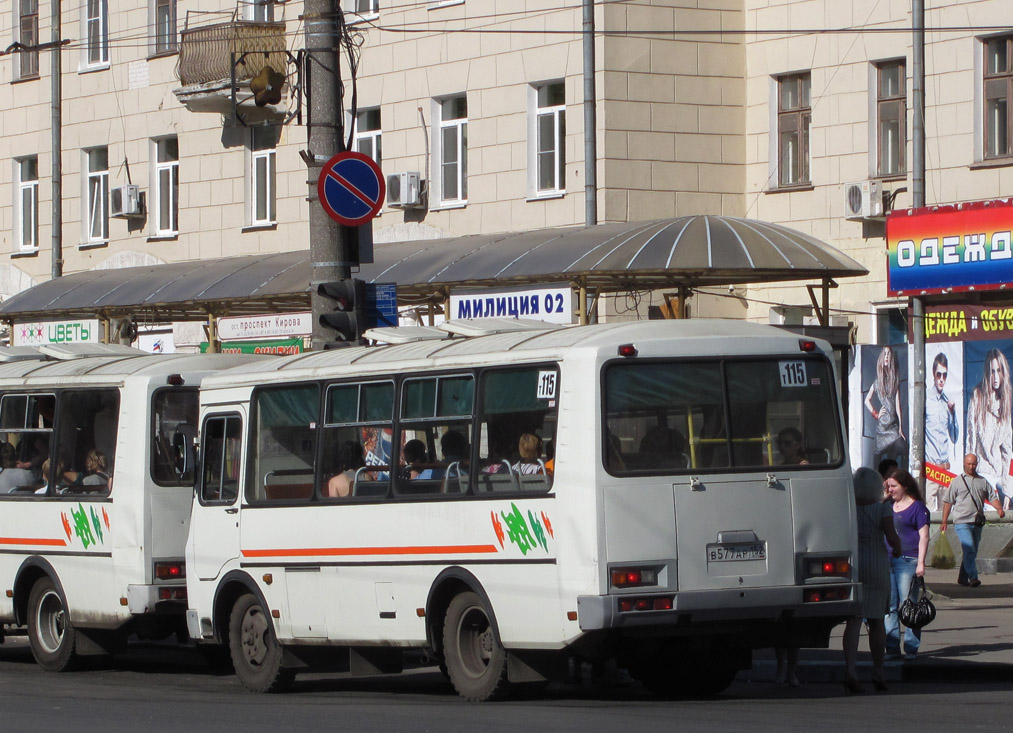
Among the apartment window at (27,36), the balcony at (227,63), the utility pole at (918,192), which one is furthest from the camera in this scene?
the apartment window at (27,36)

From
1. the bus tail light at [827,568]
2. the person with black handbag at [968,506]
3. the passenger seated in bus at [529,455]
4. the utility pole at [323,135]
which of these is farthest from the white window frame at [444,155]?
the bus tail light at [827,568]

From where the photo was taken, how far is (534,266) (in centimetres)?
2164

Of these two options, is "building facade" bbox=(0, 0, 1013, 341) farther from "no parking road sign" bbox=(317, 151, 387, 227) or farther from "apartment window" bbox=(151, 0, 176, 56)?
"no parking road sign" bbox=(317, 151, 387, 227)

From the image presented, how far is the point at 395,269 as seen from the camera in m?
23.9

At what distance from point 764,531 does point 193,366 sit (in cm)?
594

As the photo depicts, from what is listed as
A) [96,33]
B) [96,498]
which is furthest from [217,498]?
[96,33]

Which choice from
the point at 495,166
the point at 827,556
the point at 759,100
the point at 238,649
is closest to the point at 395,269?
the point at 495,166

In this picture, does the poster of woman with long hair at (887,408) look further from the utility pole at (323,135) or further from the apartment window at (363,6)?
the utility pole at (323,135)

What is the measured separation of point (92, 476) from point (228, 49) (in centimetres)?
1564

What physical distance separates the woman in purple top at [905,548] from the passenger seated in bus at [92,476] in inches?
251

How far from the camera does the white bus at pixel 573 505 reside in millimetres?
11555

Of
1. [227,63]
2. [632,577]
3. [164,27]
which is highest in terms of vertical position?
[164,27]

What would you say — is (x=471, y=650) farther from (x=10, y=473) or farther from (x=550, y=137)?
(x=550, y=137)

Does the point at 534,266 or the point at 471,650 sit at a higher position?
the point at 534,266
